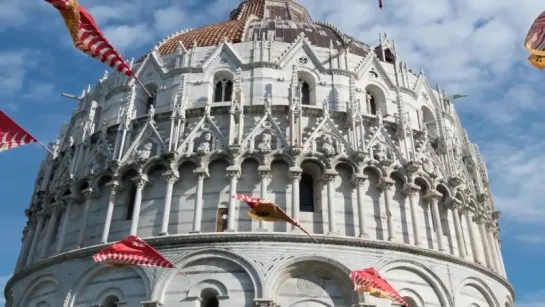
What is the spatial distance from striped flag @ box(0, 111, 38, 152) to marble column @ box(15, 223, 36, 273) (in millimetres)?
12880

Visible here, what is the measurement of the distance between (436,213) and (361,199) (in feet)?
12.8

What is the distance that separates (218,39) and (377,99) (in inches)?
358

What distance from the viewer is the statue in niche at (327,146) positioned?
24417 mm

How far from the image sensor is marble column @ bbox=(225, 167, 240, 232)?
22.5 metres

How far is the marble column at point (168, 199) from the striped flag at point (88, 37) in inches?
359

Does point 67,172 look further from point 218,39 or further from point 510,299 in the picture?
point 510,299

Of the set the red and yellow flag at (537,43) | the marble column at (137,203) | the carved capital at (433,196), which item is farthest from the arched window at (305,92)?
the red and yellow flag at (537,43)

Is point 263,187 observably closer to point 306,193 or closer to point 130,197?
point 306,193

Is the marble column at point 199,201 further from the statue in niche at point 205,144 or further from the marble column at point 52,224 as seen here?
the marble column at point 52,224

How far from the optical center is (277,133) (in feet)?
81.2

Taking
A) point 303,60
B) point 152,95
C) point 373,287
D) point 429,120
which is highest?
point 303,60

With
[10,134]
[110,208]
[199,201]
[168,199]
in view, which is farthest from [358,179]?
[10,134]

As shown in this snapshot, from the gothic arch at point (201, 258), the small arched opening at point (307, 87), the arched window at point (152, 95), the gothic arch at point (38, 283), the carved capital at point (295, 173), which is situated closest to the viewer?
the gothic arch at point (201, 258)

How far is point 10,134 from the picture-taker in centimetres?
1673
